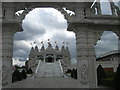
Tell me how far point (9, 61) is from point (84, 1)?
4.93 meters

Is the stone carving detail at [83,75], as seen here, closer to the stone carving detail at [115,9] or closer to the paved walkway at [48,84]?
the paved walkway at [48,84]

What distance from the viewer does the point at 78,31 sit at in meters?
9.70

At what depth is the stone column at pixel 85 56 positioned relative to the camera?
948 centimetres

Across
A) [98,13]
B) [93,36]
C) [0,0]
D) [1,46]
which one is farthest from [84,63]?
[0,0]

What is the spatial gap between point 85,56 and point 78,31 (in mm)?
1355

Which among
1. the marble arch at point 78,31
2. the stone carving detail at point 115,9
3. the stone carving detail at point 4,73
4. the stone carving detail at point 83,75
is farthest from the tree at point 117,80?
the stone carving detail at point 4,73

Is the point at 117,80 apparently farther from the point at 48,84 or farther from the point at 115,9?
the point at 48,84

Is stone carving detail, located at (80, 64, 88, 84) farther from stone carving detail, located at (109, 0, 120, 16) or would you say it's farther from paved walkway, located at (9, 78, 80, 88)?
stone carving detail, located at (109, 0, 120, 16)

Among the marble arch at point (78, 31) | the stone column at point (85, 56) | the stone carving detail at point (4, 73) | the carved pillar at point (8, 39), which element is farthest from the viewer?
the stone column at point (85, 56)

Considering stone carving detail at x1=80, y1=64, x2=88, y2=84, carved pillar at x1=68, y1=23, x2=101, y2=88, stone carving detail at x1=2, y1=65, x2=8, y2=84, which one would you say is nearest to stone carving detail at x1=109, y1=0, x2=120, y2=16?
carved pillar at x1=68, y1=23, x2=101, y2=88

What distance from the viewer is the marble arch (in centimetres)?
938

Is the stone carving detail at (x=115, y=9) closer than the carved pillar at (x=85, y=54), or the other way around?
the carved pillar at (x=85, y=54)

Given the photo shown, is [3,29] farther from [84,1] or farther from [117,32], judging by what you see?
[117,32]

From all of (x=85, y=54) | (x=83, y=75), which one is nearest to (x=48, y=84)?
(x=83, y=75)
